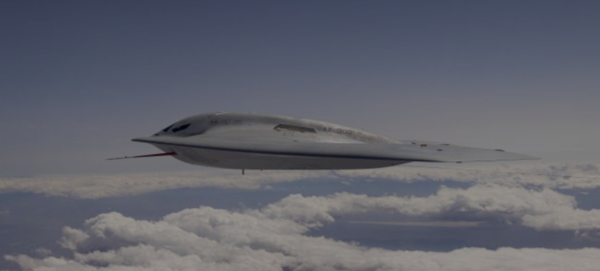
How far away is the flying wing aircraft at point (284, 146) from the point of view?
1595 cm

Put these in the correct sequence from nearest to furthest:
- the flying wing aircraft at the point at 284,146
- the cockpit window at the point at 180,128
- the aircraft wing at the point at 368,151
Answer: the aircraft wing at the point at 368,151
the flying wing aircraft at the point at 284,146
the cockpit window at the point at 180,128

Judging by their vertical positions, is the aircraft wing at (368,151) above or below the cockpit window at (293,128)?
below

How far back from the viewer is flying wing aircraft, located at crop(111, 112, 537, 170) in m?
16.0

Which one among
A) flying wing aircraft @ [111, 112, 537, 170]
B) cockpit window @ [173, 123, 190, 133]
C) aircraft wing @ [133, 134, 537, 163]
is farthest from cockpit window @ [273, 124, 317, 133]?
cockpit window @ [173, 123, 190, 133]

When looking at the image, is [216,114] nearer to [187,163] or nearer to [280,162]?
[187,163]

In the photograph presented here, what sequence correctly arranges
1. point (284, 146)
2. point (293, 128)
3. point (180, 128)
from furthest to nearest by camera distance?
point (180, 128) → point (293, 128) → point (284, 146)

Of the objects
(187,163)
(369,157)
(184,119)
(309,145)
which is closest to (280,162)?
(309,145)

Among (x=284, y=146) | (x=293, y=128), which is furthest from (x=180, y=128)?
(x=284, y=146)

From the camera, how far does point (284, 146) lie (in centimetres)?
1780

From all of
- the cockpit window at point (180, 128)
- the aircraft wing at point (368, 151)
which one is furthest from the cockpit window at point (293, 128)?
the cockpit window at point (180, 128)

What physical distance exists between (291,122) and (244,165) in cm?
423

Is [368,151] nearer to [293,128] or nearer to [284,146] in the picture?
[284,146]

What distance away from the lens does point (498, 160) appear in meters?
14.9

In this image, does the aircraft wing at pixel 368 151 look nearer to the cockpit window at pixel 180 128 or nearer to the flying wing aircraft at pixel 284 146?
the flying wing aircraft at pixel 284 146
